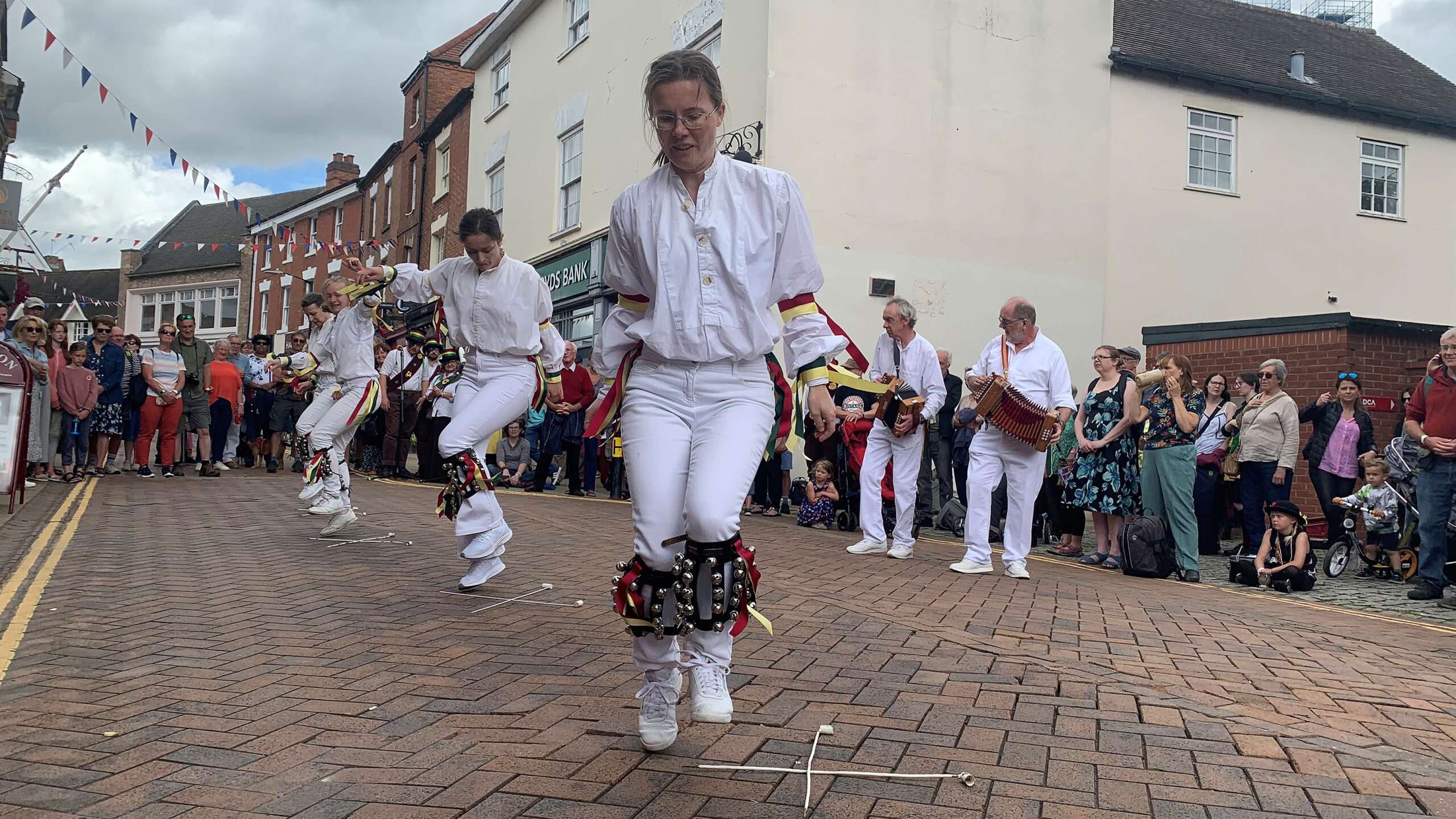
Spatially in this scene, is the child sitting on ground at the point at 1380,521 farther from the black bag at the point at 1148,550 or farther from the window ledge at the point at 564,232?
the window ledge at the point at 564,232

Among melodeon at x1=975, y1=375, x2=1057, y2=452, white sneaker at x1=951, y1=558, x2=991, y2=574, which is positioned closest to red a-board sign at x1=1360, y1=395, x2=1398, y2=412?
melodeon at x1=975, y1=375, x2=1057, y2=452

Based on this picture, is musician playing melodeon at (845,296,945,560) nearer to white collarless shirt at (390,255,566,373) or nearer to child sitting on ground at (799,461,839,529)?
child sitting on ground at (799,461,839,529)

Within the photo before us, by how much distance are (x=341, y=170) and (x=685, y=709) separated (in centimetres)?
4518

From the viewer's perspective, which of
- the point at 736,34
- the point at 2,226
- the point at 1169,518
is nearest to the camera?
the point at 1169,518

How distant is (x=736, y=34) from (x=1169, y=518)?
425 inches

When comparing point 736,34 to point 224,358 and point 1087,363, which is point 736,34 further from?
point 224,358

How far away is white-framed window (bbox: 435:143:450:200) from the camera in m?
31.5

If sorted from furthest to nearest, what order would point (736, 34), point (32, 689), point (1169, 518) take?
1. point (736, 34)
2. point (1169, 518)
3. point (32, 689)

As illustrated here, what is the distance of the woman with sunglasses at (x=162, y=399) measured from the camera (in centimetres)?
1575

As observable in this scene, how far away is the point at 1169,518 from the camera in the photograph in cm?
952

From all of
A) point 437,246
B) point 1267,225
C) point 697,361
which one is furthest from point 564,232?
point 697,361

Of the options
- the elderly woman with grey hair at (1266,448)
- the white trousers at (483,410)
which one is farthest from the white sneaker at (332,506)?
the elderly woman with grey hair at (1266,448)

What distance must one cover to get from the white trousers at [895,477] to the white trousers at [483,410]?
3676 millimetres

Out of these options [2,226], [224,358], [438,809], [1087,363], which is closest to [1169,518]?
[438,809]
